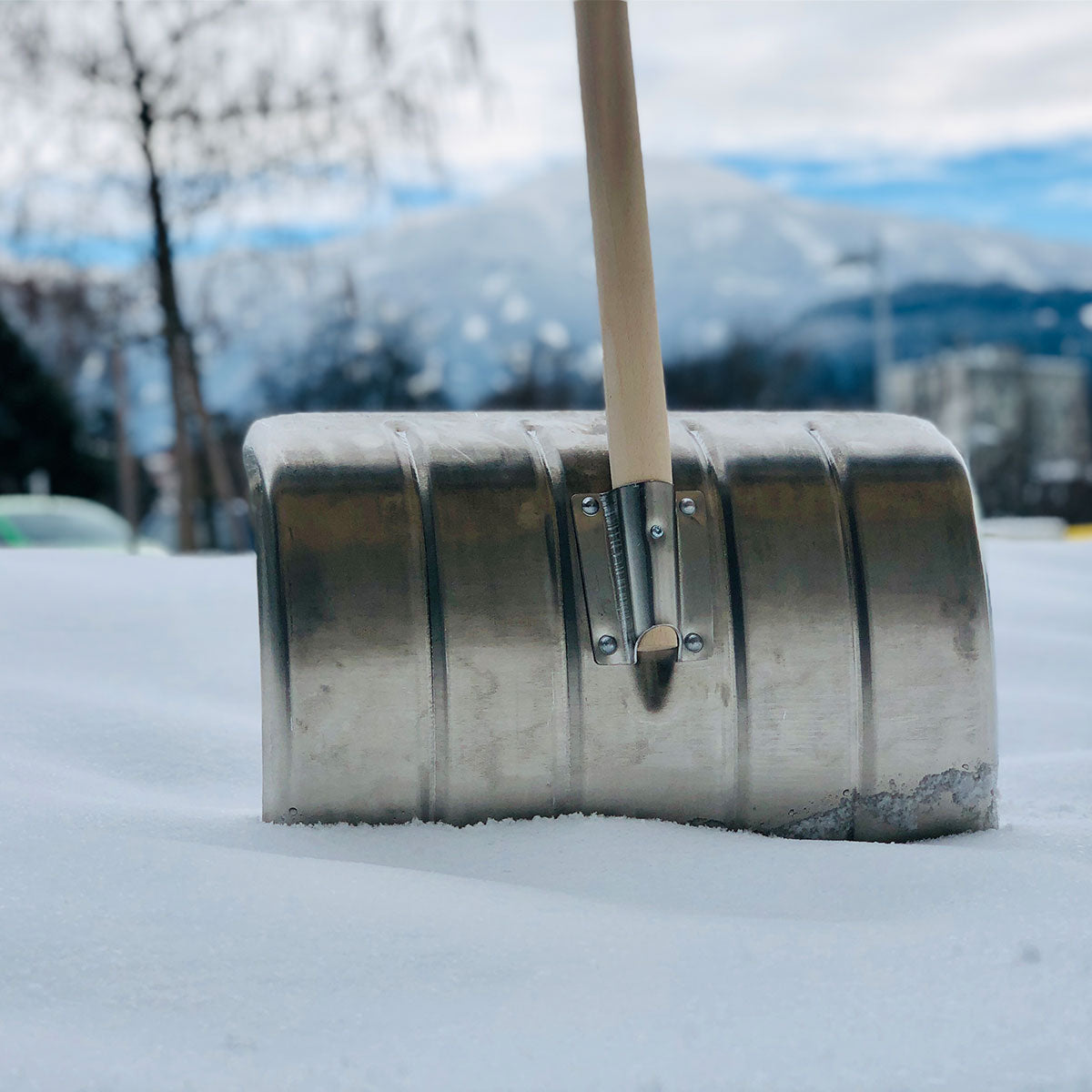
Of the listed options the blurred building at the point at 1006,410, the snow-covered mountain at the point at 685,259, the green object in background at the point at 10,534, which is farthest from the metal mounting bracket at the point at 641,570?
the snow-covered mountain at the point at 685,259

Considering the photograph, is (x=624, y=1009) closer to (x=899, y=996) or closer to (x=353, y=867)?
(x=899, y=996)

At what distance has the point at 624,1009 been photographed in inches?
40.5

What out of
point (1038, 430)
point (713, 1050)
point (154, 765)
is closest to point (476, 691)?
point (713, 1050)

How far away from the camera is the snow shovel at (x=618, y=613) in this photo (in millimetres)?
1380

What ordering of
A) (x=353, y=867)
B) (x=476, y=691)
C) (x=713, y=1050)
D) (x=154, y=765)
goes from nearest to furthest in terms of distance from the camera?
(x=713, y=1050)
(x=353, y=867)
(x=476, y=691)
(x=154, y=765)

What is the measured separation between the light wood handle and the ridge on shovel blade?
3.9 inches

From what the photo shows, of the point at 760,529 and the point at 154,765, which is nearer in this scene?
the point at 760,529

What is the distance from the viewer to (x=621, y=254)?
54.5 inches

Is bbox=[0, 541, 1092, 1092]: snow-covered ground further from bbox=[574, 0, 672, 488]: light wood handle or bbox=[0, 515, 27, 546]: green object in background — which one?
bbox=[0, 515, 27, 546]: green object in background

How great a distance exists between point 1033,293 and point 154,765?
105 meters

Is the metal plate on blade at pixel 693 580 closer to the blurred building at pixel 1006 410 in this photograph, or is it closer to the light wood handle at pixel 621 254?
the light wood handle at pixel 621 254

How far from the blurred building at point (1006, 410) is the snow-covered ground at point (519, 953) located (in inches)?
1275

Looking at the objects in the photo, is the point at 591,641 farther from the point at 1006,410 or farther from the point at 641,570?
the point at 1006,410

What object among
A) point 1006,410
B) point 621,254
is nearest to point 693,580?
point 621,254
